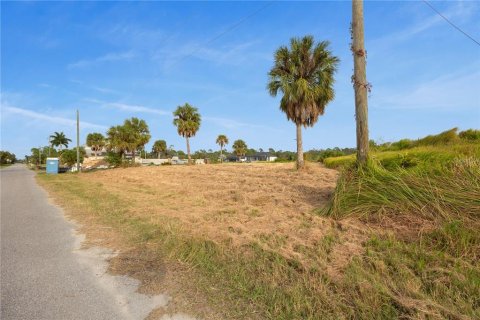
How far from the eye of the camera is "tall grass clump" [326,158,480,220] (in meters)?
4.57

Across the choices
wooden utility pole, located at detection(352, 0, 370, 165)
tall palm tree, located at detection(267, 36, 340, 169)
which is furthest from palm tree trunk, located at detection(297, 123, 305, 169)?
wooden utility pole, located at detection(352, 0, 370, 165)

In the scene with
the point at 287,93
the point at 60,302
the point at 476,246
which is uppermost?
the point at 287,93

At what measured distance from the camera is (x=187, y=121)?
45656 mm

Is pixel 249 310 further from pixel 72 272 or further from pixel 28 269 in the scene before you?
pixel 28 269

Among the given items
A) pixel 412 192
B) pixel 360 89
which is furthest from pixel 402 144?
pixel 412 192

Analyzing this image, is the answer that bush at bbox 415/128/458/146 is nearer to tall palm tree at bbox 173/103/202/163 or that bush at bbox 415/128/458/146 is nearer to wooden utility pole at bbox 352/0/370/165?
wooden utility pole at bbox 352/0/370/165

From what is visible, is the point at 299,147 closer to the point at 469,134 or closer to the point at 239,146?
the point at 469,134

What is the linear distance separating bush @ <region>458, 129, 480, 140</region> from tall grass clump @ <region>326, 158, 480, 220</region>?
310cm

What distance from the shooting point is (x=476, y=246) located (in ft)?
11.9

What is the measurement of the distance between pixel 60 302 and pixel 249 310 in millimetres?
1998

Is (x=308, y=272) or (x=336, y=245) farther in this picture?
(x=336, y=245)

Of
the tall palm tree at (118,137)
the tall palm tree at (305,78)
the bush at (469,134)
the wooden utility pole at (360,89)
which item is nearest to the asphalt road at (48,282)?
the wooden utility pole at (360,89)

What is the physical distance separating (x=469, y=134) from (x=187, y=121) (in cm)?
4065

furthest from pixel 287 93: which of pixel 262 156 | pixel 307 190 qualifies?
pixel 262 156
